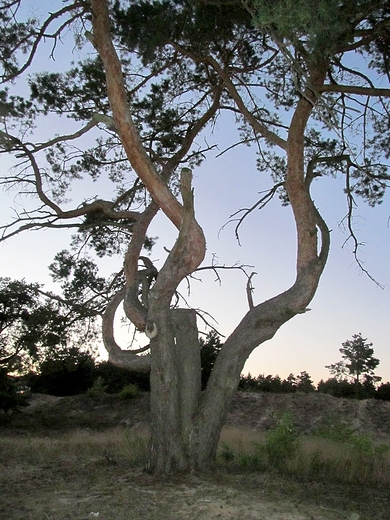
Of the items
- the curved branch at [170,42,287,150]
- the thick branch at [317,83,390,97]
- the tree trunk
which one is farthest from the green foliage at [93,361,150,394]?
the thick branch at [317,83,390,97]

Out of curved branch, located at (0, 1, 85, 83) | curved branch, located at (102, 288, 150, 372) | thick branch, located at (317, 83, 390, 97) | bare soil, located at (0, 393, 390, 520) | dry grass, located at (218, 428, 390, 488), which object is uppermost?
curved branch, located at (0, 1, 85, 83)

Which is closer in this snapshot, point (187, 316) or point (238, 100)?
point (187, 316)

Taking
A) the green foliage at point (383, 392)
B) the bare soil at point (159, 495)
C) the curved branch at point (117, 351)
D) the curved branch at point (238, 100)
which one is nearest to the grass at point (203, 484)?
the bare soil at point (159, 495)

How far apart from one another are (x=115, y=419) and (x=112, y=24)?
462 inches

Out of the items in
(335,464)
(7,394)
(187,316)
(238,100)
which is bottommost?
(335,464)

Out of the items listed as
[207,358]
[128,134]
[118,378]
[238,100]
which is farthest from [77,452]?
[118,378]

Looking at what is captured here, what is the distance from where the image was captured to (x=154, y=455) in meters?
6.63

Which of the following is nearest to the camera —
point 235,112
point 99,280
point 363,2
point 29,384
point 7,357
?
point 363,2

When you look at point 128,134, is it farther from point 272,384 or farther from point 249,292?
point 272,384

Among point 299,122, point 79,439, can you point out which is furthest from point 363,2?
point 79,439

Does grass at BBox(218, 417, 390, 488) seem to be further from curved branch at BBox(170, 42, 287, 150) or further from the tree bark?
curved branch at BBox(170, 42, 287, 150)

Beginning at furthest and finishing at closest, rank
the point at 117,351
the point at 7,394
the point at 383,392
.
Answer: the point at 383,392 < the point at 7,394 < the point at 117,351

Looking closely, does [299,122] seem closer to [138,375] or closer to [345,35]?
[345,35]

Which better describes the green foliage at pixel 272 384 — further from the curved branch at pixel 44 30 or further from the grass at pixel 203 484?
the curved branch at pixel 44 30
